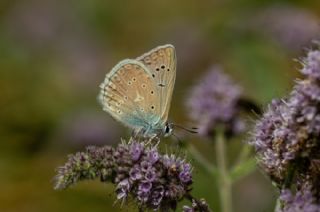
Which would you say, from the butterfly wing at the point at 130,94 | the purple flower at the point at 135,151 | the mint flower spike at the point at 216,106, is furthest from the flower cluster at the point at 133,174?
the mint flower spike at the point at 216,106

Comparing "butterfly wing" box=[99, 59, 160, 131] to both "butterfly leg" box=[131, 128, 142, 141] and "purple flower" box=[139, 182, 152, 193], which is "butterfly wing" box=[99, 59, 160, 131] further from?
"purple flower" box=[139, 182, 152, 193]

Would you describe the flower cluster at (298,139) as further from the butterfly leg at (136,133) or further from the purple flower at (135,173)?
the butterfly leg at (136,133)

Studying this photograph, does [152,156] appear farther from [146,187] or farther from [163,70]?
[163,70]

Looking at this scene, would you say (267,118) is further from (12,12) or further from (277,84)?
(12,12)

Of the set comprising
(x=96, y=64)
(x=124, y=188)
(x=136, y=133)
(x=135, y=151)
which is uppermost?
(x=96, y=64)

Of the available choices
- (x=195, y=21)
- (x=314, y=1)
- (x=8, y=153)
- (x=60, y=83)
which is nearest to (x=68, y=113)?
(x=60, y=83)

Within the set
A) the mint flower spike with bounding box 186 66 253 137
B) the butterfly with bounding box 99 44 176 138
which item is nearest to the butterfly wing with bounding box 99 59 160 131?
the butterfly with bounding box 99 44 176 138

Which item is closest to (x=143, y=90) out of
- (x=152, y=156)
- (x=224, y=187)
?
(x=224, y=187)
